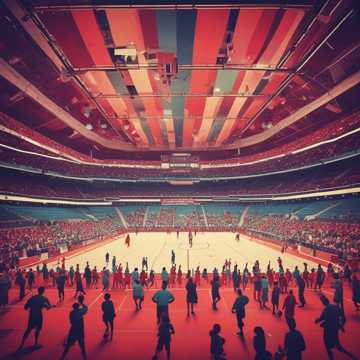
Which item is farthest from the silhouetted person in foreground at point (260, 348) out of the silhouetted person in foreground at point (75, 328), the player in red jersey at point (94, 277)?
the player in red jersey at point (94, 277)

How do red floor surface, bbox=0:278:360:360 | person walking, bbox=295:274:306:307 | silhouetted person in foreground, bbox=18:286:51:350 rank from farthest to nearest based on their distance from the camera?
person walking, bbox=295:274:306:307 → red floor surface, bbox=0:278:360:360 → silhouetted person in foreground, bbox=18:286:51:350

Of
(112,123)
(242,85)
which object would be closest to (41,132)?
(112,123)

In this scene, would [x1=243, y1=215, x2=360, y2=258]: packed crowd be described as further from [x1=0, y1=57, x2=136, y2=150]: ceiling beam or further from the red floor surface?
[x1=0, y1=57, x2=136, y2=150]: ceiling beam

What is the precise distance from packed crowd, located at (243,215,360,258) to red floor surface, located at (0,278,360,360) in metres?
9.63

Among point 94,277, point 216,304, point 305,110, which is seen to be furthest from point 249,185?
point 216,304

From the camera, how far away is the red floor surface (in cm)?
674

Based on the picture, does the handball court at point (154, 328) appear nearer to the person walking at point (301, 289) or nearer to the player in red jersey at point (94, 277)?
the person walking at point (301, 289)

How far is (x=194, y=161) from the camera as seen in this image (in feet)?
145

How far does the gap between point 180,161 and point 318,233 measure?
2583 centimetres

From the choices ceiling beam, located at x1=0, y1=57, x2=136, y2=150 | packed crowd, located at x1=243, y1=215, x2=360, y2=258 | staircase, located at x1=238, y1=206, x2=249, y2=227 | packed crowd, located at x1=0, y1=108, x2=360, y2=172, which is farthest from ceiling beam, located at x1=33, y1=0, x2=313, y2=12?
staircase, located at x1=238, y1=206, x2=249, y2=227

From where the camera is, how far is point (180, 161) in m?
43.9

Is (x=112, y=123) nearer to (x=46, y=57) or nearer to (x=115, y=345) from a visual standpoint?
(x=46, y=57)

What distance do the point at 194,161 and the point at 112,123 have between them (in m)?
22.0

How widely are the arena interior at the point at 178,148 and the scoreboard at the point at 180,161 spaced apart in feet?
17.3
